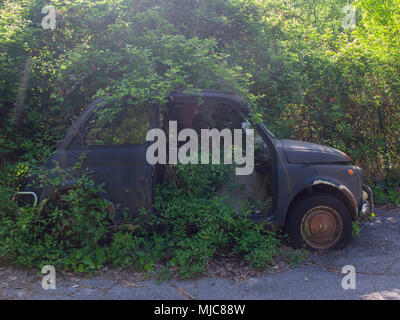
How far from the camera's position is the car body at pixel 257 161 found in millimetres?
4957

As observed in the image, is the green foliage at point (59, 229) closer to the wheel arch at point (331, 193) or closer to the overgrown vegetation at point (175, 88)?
the overgrown vegetation at point (175, 88)

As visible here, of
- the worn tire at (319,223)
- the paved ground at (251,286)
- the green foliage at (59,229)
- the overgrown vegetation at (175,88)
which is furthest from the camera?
the worn tire at (319,223)

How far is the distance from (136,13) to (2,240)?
3.62 meters

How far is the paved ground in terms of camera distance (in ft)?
13.9

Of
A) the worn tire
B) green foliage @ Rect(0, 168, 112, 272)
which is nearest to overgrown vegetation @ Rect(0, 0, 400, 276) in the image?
green foliage @ Rect(0, 168, 112, 272)

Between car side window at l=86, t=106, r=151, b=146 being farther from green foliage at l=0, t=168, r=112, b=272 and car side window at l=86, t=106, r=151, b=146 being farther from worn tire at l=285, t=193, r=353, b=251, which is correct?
worn tire at l=285, t=193, r=353, b=251

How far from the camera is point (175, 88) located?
5.13 metres

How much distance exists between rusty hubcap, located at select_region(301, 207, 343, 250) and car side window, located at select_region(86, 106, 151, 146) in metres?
2.28

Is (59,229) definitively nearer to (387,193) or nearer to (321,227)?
(321,227)

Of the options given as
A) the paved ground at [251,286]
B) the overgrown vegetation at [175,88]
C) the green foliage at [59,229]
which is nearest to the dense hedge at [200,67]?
the overgrown vegetation at [175,88]

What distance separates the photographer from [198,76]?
211 inches

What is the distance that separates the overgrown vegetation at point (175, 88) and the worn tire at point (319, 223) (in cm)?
39

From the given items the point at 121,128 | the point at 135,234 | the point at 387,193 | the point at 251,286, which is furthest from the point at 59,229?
the point at 387,193
